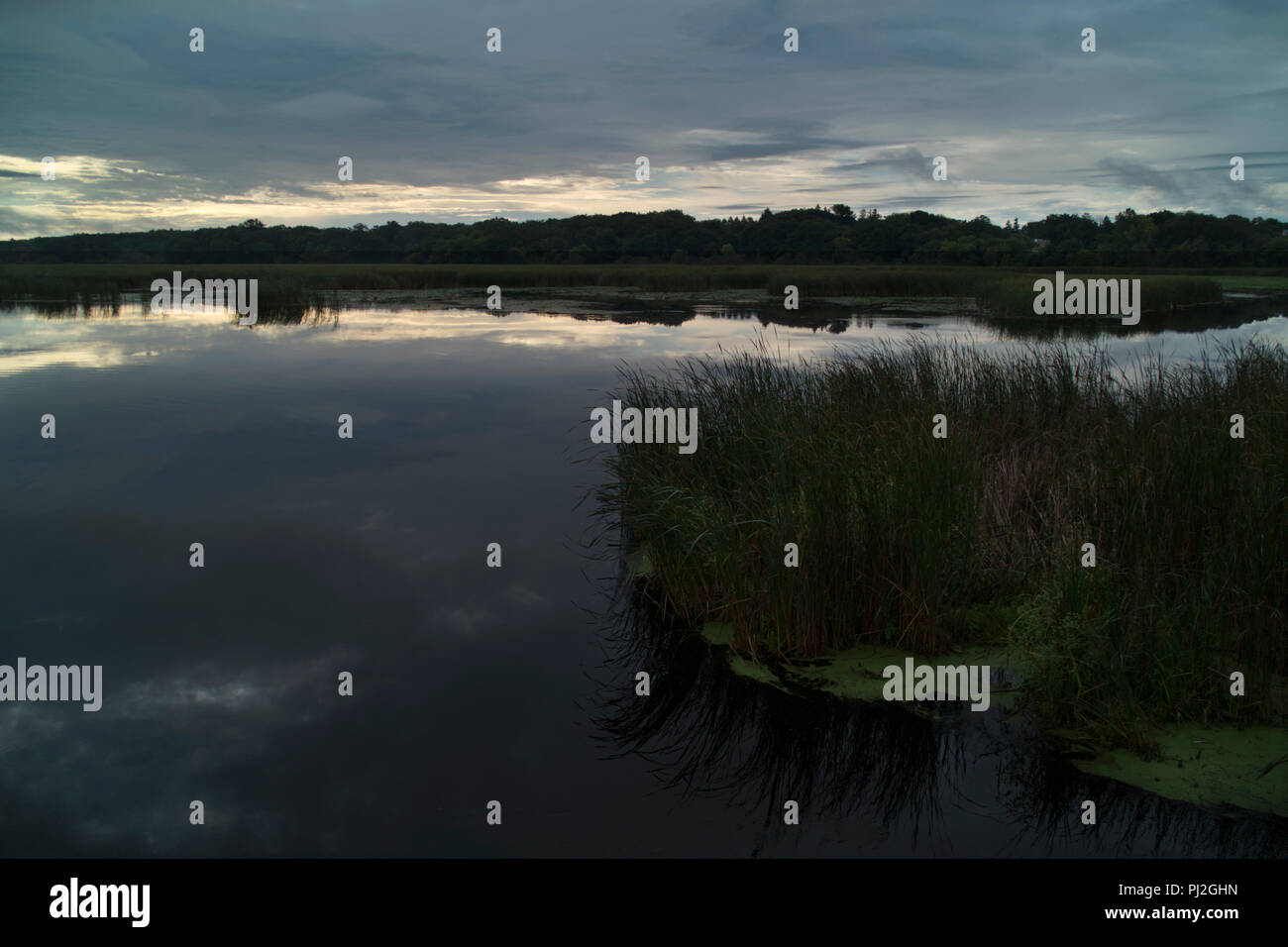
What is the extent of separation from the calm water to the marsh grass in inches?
21.0

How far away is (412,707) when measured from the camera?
5098mm

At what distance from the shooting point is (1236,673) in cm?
420

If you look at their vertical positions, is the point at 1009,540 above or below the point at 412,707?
above

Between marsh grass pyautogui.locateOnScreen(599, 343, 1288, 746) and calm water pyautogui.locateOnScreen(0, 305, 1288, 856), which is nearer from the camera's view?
calm water pyautogui.locateOnScreen(0, 305, 1288, 856)

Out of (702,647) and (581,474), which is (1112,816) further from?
(581,474)

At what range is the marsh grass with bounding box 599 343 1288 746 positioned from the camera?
437cm

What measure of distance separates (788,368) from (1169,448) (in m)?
3.07

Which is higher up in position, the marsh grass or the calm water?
the marsh grass

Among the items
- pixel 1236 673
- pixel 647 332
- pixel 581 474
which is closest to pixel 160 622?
pixel 581 474

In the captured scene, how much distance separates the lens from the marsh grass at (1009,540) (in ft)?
14.3

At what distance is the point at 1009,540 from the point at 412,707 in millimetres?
4177

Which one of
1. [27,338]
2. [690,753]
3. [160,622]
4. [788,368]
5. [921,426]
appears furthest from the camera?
[27,338]

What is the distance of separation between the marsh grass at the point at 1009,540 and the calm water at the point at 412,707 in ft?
1.75
